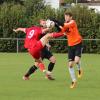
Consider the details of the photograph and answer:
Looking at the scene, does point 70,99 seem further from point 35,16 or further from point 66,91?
point 35,16

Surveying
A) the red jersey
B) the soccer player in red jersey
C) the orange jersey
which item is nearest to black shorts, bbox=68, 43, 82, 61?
the orange jersey

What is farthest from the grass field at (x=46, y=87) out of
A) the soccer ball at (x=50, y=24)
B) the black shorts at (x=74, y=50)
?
the soccer ball at (x=50, y=24)

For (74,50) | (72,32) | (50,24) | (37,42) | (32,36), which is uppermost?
(50,24)

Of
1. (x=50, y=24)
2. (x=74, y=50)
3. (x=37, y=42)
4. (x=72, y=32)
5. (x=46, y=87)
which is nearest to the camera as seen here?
(x=46, y=87)

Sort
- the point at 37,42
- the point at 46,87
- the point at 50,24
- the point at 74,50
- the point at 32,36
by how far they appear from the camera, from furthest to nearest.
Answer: the point at 32,36 < the point at 37,42 < the point at 50,24 < the point at 74,50 < the point at 46,87

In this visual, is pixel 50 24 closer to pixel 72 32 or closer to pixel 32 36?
pixel 72 32

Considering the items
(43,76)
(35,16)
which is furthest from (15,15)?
(43,76)

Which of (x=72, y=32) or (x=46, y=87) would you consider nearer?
(x=46, y=87)

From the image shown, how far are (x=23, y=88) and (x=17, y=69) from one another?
7.02 m

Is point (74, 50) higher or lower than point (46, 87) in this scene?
higher

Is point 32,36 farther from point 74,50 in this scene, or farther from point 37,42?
point 74,50

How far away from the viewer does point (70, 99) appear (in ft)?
44.1

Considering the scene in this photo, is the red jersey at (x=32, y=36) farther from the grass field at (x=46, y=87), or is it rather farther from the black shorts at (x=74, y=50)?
the black shorts at (x=74, y=50)

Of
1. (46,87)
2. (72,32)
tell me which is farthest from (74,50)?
(46,87)
